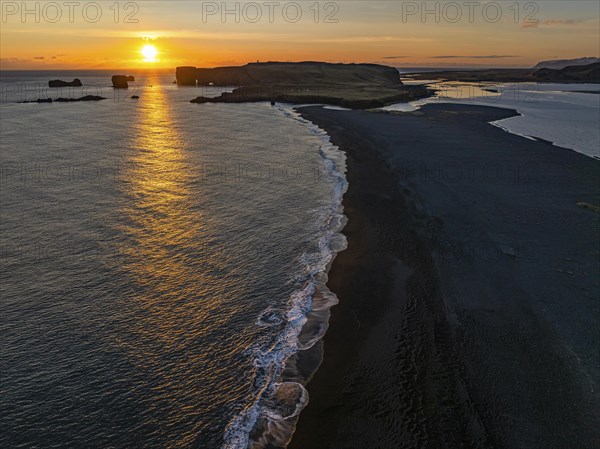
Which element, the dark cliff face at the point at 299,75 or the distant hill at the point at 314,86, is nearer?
Result: the distant hill at the point at 314,86

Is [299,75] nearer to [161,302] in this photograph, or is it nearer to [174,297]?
[174,297]

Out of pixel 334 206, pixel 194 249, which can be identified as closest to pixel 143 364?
pixel 194 249

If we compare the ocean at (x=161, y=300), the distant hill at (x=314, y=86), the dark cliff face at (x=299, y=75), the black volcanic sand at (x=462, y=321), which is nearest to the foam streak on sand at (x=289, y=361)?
the ocean at (x=161, y=300)

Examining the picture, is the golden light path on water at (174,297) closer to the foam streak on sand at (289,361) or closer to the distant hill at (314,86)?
the foam streak on sand at (289,361)

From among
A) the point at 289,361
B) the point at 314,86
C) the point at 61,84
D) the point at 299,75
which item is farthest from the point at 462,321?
the point at 61,84

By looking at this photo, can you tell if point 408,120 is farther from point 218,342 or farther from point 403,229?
point 218,342

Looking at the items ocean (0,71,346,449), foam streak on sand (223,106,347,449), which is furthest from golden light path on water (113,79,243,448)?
foam streak on sand (223,106,347,449)
